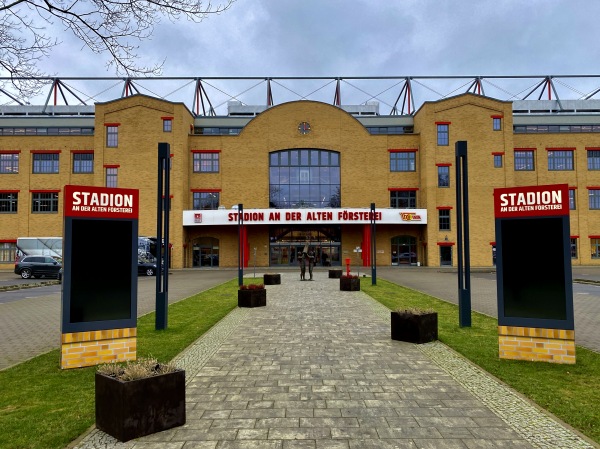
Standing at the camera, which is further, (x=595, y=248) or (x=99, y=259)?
(x=595, y=248)

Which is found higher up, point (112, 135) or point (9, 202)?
point (112, 135)

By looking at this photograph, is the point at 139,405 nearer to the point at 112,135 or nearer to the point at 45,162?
the point at 112,135

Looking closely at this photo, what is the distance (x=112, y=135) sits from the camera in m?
41.3

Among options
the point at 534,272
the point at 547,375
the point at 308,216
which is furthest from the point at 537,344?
the point at 308,216

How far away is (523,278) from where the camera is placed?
7.10 m

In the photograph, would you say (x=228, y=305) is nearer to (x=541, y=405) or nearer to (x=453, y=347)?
(x=453, y=347)

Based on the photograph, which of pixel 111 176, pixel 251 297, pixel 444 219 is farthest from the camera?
pixel 111 176

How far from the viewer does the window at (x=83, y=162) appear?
42.1m

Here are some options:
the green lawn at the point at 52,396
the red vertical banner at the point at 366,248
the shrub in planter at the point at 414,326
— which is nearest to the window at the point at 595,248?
the red vertical banner at the point at 366,248

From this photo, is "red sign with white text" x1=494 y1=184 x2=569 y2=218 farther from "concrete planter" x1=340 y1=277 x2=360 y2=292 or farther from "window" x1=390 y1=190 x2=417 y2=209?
"window" x1=390 y1=190 x2=417 y2=209

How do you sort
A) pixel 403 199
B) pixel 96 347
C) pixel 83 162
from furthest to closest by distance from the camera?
1. pixel 403 199
2. pixel 83 162
3. pixel 96 347

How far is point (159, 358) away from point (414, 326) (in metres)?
4.61

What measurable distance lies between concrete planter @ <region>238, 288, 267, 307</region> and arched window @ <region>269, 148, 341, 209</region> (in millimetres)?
29117

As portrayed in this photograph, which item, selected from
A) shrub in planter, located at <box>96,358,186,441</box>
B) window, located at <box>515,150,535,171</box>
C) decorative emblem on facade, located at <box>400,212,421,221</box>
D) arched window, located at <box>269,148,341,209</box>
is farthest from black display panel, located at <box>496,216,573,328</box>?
window, located at <box>515,150,535,171</box>
